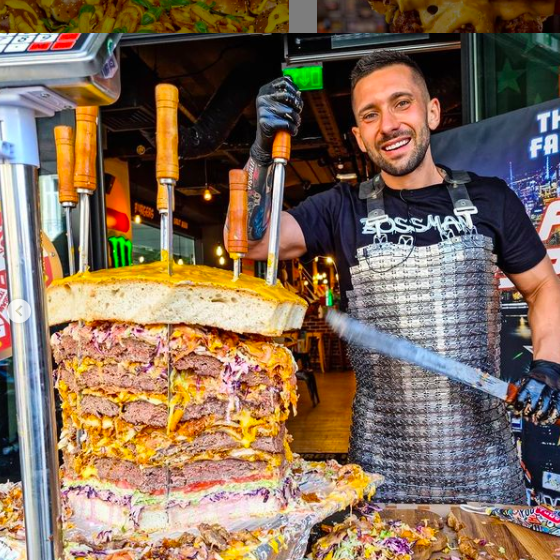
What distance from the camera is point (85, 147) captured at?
1.65 metres

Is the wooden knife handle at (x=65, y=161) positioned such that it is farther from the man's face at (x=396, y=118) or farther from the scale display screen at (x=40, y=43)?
the man's face at (x=396, y=118)

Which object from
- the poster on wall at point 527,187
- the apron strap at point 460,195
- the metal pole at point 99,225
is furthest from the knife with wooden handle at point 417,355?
the metal pole at point 99,225

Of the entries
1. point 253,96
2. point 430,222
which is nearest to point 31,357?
point 430,222

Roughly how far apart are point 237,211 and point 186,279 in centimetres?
25

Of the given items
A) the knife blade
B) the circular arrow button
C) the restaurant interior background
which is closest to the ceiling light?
the restaurant interior background

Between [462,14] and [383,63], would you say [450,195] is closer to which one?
[383,63]

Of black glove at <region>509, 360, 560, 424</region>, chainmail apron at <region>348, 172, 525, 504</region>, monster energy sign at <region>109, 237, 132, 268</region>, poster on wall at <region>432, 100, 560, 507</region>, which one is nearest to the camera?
black glove at <region>509, 360, 560, 424</region>

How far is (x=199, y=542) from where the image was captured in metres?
1.48

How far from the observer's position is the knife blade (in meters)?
2.17

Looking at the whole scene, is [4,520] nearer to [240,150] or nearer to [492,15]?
[492,15]

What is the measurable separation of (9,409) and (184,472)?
8.86ft

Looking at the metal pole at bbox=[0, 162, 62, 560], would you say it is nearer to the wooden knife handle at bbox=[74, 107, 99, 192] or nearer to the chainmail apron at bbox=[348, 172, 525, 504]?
the wooden knife handle at bbox=[74, 107, 99, 192]

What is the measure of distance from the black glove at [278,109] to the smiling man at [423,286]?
189 millimetres

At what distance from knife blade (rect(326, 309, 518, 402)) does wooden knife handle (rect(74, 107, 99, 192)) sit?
1.11 meters
